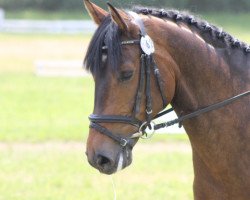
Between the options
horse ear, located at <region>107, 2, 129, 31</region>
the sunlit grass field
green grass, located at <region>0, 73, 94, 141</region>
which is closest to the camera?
horse ear, located at <region>107, 2, 129, 31</region>

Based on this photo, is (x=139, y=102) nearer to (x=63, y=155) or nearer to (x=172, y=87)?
(x=172, y=87)

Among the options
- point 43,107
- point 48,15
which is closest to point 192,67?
point 43,107

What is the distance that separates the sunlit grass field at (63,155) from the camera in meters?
9.27

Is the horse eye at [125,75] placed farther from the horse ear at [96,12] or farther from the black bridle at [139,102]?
the horse ear at [96,12]

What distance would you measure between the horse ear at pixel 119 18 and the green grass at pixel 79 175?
4693 mm

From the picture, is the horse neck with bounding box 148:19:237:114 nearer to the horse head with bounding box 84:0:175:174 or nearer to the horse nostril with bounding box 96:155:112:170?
the horse head with bounding box 84:0:175:174

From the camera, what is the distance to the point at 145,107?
4.54 meters

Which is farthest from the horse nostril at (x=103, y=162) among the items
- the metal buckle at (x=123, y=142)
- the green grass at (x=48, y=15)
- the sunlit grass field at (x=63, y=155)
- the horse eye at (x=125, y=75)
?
the green grass at (x=48, y=15)

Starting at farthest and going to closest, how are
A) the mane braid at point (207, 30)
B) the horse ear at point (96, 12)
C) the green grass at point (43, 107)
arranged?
the green grass at point (43, 107) → the mane braid at point (207, 30) → the horse ear at point (96, 12)

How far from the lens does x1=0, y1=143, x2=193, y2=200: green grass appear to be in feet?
29.8

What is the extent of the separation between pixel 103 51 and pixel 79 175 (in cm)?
590

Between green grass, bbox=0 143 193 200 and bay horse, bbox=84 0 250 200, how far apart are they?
4098 mm

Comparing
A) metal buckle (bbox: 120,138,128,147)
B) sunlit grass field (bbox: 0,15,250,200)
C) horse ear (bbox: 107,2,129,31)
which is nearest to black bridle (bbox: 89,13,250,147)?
metal buckle (bbox: 120,138,128,147)

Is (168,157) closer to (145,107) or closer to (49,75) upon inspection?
(145,107)
